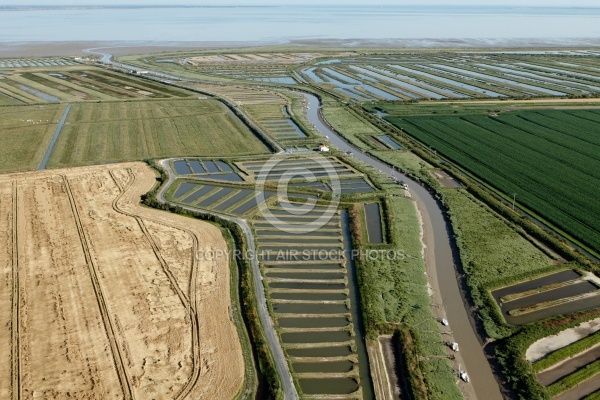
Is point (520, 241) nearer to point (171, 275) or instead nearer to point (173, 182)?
point (171, 275)

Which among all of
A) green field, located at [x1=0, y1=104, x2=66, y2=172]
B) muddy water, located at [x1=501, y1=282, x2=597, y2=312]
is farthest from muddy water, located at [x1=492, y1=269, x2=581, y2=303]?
green field, located at [x1=0, y1=104, x2=66, y2=172]

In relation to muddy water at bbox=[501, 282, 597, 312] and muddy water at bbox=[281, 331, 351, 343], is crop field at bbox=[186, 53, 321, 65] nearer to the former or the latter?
muddy water at bbox=[501, 282, 597, 312]

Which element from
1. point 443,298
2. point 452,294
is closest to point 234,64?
point 452,294

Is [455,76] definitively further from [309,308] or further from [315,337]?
[315,337]

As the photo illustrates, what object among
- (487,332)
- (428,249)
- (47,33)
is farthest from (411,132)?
(47,33)

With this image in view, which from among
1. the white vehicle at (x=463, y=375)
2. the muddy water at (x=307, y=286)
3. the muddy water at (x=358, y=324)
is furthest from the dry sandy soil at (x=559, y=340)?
Answer: the muddy water at (x=307, y=286)

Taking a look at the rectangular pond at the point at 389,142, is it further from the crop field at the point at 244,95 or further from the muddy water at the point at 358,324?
the crop field at the point at 244,95

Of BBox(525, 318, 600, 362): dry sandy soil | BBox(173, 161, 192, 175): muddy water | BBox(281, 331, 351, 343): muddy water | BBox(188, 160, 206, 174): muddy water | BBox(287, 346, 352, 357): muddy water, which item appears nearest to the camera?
BBox(525, 318, 600, 362): dry sandy soil
